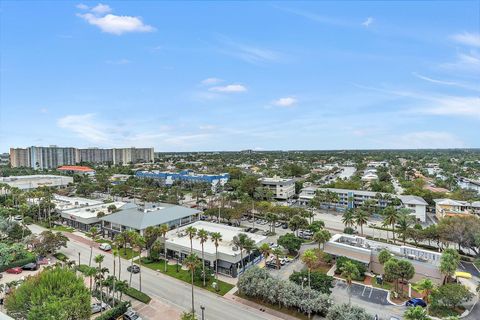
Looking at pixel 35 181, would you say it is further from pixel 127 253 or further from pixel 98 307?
pixel 98 307

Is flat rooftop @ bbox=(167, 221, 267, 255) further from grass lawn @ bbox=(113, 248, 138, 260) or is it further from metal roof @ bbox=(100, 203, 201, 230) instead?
grass lawn @ bbox=(113, 248, 138, 260)

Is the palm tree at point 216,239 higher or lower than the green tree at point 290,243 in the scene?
higher

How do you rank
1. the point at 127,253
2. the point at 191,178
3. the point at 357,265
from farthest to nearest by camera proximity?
the point at 191,178 < the point at 127,253 < the point at 357,265

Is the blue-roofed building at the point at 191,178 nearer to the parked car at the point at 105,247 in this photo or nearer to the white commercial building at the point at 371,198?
the white commercial building at the point at 371,198

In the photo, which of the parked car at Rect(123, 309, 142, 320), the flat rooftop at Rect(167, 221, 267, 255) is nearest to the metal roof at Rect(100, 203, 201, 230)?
the flat rooftop at Rect(167, 221, 267, 255)

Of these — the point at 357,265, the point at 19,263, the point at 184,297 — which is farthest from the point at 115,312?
the point at 357,265

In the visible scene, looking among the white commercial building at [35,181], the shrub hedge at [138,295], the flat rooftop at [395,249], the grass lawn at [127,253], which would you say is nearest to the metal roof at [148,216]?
the grass lawn at [127,253]
